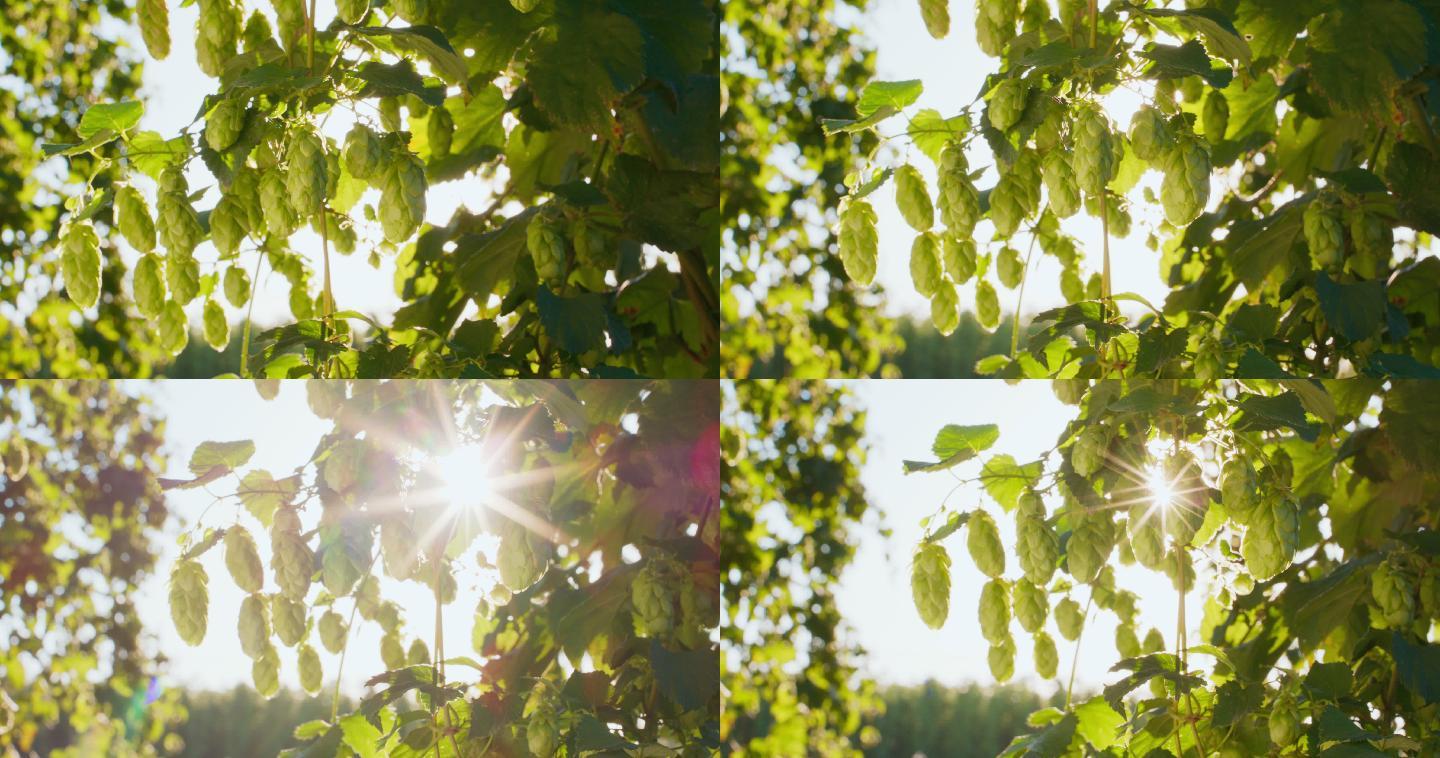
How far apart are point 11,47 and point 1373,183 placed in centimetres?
139

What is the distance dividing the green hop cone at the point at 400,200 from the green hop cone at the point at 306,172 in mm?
63

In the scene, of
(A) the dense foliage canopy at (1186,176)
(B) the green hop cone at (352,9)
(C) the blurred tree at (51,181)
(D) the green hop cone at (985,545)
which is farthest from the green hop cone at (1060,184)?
(C) the blurred tree at (51,181)

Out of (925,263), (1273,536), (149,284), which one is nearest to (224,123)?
(149,284)

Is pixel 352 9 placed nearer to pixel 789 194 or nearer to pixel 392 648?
pixel 392 648

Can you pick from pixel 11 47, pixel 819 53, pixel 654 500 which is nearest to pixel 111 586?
pixel 11 47

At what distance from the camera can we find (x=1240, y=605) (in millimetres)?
1270

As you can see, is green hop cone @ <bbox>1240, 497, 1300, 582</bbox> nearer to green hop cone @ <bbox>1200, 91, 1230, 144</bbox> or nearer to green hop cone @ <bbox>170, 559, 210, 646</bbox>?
green hop cone @ <bbox>1200, 91, 1230, 144</bbox>

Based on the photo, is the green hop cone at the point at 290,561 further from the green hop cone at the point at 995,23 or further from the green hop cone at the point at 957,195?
the green hop cone at the point at 995,23

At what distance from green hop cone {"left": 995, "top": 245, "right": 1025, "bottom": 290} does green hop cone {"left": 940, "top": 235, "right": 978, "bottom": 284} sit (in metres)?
0.18

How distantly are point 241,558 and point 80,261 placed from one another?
23 cm

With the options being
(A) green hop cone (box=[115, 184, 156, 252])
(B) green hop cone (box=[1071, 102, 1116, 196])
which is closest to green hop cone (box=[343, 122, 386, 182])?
(A) green hop cone (box=[115, 184, 156, 252])

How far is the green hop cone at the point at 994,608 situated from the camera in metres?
0.96

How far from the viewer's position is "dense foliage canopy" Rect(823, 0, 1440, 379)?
877 millimetres

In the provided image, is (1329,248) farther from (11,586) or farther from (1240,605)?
(11,586)
